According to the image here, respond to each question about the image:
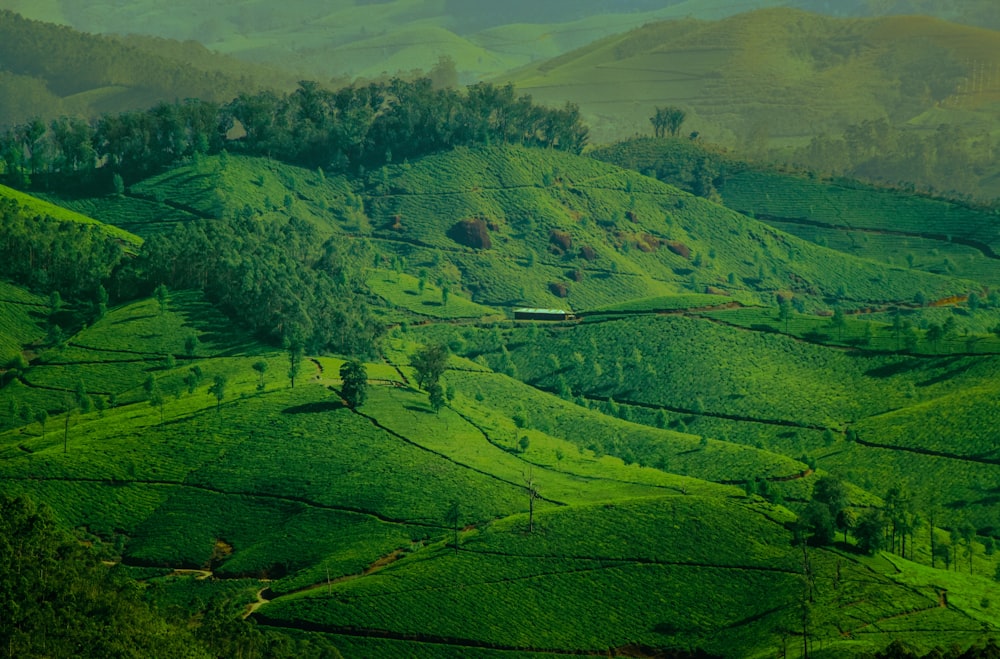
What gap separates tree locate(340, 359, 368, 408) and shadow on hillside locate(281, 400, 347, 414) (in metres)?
1.37

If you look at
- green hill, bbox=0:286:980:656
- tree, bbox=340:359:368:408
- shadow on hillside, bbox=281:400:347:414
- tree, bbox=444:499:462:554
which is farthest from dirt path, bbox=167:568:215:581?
tree, bbox=340:359:368:408

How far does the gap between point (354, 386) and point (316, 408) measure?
472cm

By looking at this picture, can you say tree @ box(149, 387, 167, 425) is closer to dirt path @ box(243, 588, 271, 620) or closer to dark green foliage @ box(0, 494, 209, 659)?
dirt path @ box(243, 588, 271, 620)

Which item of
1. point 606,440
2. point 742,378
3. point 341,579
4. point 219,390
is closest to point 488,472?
point 341,579

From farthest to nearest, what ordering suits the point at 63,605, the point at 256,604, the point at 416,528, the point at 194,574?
the point at 416,528
the point at 194,574
the point at 256,604
the point at 63,605

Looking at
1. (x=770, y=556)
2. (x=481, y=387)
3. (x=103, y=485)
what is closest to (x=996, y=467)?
(x=770, y=556)

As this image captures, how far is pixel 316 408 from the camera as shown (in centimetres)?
15288

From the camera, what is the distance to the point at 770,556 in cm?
→ 12738

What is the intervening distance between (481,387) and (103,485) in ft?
181

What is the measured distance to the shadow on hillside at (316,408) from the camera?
151500 mm

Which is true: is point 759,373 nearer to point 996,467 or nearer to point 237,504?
point 996,467

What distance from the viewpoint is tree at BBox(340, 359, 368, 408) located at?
15525cm

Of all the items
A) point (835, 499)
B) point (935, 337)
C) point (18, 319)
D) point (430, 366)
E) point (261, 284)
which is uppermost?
point (261, 284)

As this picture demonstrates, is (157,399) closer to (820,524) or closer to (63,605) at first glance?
(63,605)
